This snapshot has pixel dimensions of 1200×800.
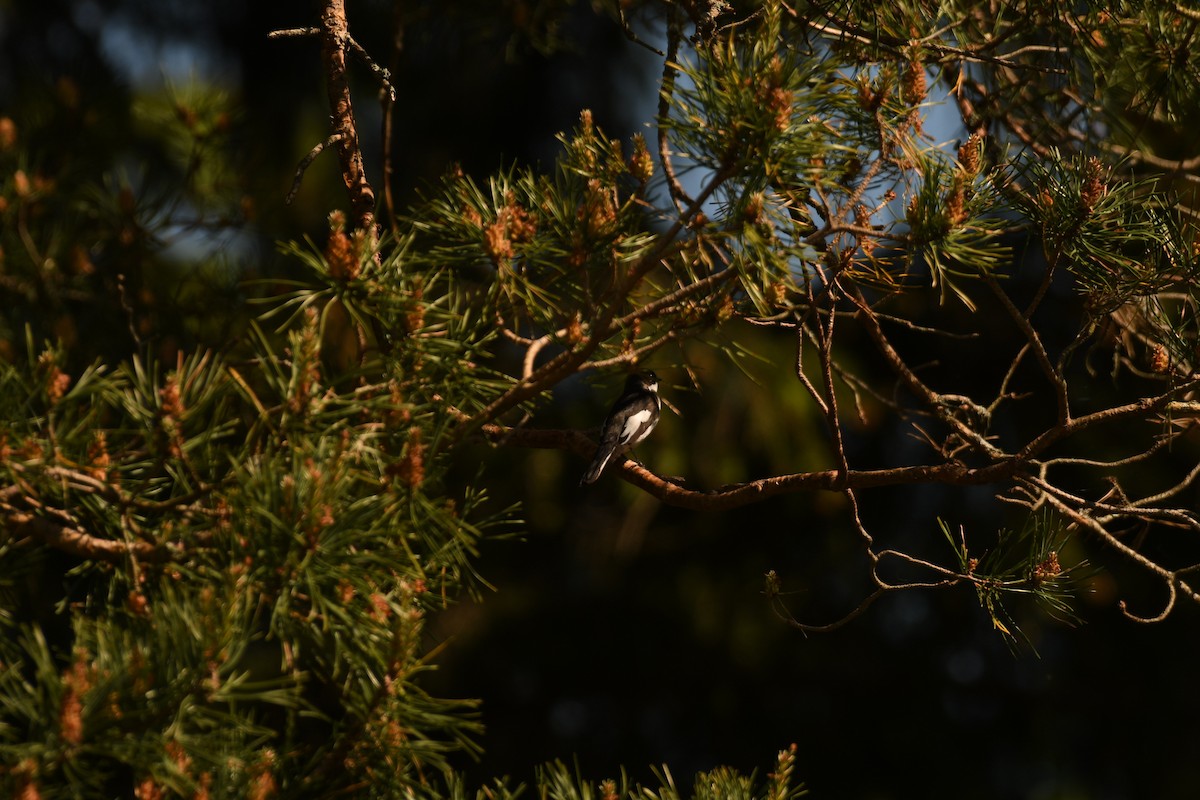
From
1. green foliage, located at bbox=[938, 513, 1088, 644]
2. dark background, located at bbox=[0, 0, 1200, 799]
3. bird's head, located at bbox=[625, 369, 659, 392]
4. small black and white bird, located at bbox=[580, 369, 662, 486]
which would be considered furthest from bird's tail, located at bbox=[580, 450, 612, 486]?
dark background, located at bbox=[0, 0, 1200, 799]

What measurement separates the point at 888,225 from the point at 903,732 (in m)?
2.78

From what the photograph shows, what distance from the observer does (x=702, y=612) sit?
3.41 metres

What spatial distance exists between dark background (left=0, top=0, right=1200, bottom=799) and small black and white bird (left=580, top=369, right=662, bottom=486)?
3.44 ft

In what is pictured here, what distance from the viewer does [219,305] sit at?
227 cm

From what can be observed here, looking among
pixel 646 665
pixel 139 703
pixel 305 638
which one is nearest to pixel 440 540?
pixel 305 638

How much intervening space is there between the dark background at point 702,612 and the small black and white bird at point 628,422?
1049 millimetres

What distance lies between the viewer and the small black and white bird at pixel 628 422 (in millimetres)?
1540

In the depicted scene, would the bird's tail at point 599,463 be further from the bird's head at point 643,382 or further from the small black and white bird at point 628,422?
the bird's head at point 643,382

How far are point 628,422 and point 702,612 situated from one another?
171 cm

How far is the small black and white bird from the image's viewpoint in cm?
154

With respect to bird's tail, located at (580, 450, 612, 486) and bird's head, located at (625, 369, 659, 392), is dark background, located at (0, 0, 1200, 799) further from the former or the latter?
bird's tail, located at (580, 450, 612, 486)

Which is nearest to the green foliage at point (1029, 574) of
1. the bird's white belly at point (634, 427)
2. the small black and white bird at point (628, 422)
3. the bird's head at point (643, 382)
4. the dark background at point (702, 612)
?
the small black and white bird at point (628, 422)

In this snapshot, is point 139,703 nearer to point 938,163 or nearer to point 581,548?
point 938,163

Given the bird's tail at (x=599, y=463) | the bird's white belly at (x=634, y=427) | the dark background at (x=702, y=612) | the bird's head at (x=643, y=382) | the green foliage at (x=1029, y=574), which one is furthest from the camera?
the dark background at (x=702, y=612)
